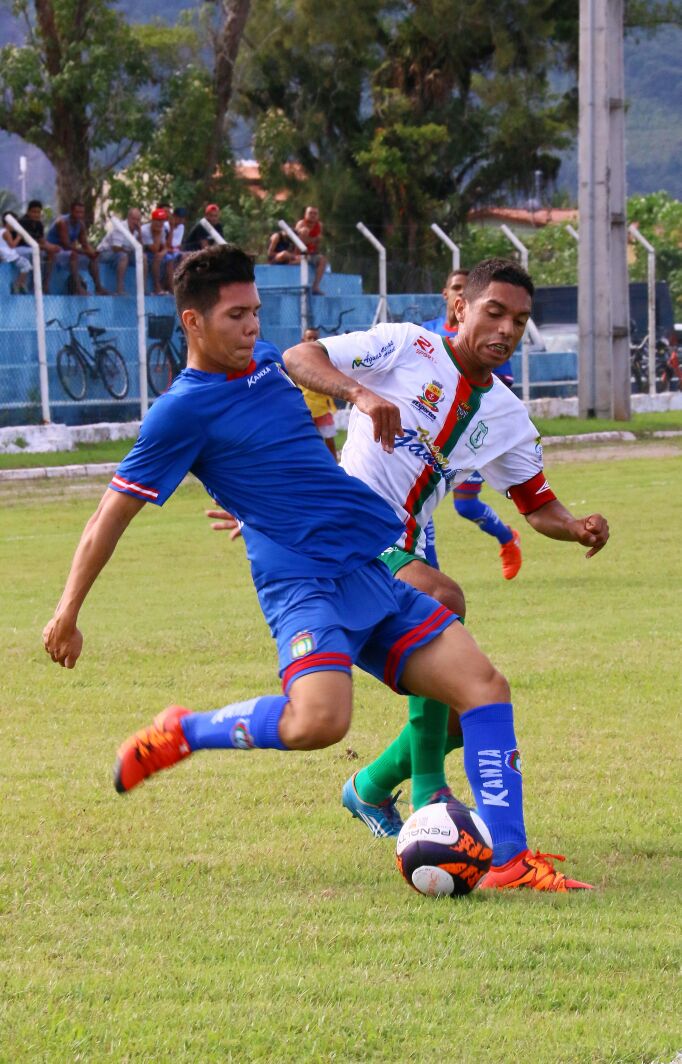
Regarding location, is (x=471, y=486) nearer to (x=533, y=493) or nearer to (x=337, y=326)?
(x=533, y=493)

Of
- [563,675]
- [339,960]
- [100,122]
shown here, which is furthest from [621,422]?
[339,960]

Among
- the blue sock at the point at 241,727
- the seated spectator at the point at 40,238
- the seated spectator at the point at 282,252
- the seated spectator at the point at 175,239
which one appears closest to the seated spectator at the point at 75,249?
the seated spectator at the point at 40,238

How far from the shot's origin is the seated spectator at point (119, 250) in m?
22.6

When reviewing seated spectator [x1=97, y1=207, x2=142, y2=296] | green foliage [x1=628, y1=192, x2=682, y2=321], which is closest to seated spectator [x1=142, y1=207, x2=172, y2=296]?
seated spectator [x1=97, y1=207, x2=142, y2=296]

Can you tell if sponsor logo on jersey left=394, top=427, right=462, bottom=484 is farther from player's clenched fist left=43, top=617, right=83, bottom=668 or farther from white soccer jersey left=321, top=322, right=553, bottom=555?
player's clenched fist left=43, top=617, right=83, bottom=668

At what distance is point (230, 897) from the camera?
15.2 feet

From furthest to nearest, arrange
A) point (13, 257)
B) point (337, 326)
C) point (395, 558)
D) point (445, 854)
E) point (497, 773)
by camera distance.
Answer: point (337, 326) → point (13, 257) → point (395, 558) → point (497, 773) → point (445, 854)

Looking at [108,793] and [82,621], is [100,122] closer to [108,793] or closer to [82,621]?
[82,621]

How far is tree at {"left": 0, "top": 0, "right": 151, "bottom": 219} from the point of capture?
106ft

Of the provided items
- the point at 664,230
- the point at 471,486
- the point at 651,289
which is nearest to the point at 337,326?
the point at 651,289

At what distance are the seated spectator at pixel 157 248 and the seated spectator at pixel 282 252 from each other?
5.99 ft

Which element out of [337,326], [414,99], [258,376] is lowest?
[258,376]

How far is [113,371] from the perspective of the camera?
22.7 meters

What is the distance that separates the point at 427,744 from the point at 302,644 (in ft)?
2.50
